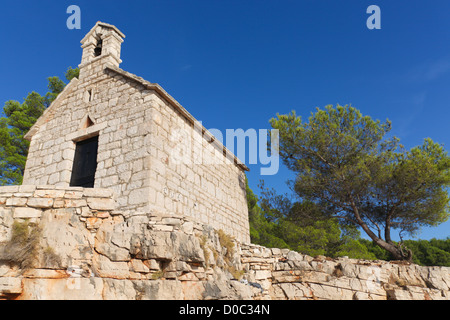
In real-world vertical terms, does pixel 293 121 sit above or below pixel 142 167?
above

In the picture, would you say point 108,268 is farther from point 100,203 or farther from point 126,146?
point 126,146

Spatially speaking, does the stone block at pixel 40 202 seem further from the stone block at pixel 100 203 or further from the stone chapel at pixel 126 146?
the stone chapel at pixel 126 146

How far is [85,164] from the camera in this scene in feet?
27.3

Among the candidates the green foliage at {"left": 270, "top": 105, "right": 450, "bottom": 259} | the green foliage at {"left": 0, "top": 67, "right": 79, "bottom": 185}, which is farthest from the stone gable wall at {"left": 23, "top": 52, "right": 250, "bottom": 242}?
the green foliage at {"left": 0, "top": 67, "right": 79, "bottom": 185}

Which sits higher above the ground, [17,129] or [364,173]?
[17,129]

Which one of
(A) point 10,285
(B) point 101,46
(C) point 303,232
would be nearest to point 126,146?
(A) point 10,285

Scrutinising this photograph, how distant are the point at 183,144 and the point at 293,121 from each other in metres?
7.01

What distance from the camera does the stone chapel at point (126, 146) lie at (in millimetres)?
7242

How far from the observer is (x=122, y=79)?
8664mm

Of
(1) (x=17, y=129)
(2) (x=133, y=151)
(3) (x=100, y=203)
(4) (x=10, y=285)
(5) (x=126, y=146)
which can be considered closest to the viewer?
(4) (x=10, y=285)

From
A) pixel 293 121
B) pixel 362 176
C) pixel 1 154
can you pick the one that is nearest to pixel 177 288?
pixel 362 176

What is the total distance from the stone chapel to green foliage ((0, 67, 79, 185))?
6.79 meters

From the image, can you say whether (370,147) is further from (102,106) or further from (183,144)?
(102,106)

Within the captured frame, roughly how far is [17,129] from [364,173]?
16.3 meters
